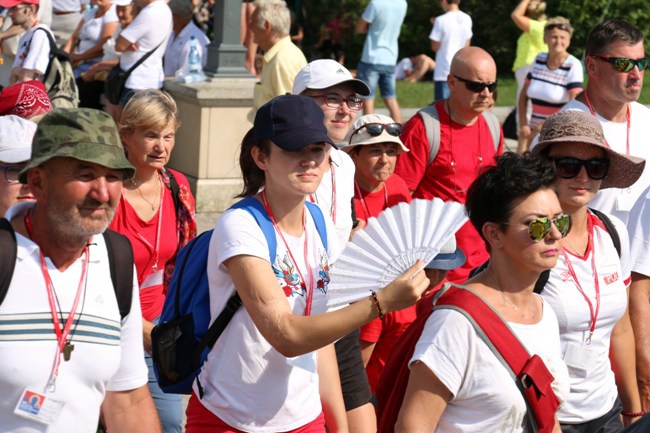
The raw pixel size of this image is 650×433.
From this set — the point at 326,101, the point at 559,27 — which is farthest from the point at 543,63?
the point at 326,101

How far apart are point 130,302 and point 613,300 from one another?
207 centimetres

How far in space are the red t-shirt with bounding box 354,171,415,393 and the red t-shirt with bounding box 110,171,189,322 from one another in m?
1.09

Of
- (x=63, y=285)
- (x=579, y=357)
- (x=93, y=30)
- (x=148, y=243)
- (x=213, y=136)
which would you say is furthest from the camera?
(x=93, y=30)

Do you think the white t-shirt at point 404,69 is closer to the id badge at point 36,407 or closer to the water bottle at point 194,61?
the water bottle at point 194,61

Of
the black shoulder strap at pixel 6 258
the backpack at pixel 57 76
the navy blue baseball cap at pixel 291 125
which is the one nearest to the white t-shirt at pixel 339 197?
the navy blue baseball cap at pixel 291 125

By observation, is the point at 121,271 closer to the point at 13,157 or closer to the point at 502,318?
the point at 13,157

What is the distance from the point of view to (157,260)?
563 centimetres

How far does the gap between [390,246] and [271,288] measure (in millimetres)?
404

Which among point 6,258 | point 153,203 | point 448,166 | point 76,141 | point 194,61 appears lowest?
point 194,61

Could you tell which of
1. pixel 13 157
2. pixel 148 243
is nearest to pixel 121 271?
pixel 13 157

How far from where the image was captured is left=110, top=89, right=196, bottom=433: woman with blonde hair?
18.3ft

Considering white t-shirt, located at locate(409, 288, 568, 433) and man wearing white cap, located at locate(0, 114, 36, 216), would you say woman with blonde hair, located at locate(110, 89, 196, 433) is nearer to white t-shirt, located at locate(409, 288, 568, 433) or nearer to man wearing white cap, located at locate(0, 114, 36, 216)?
man wearing white cap, located at locate(0, 114, 36, 216)

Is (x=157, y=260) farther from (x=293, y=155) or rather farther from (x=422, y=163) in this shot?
(x=422, y=163)

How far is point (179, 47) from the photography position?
13000 mm
